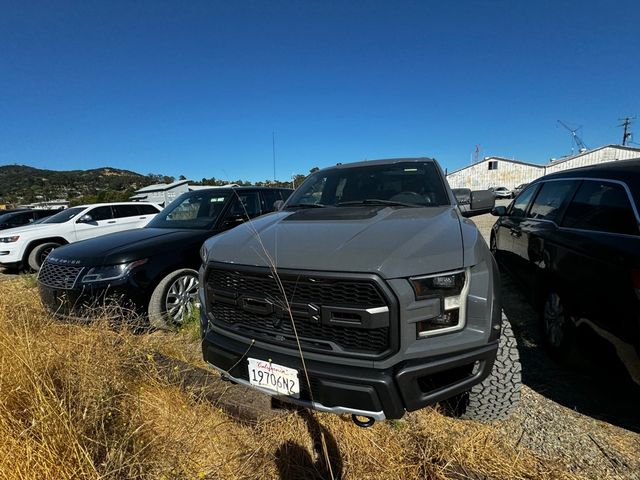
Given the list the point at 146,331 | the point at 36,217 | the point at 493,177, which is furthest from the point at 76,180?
the point at 146,331

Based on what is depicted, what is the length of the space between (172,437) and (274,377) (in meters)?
0.74

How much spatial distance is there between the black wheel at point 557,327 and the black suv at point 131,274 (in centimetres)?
295

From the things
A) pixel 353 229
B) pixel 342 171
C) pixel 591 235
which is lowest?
pixel 591 235

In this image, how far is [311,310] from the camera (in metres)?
1.71

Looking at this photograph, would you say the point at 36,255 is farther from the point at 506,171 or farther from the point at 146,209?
the point at 506,171

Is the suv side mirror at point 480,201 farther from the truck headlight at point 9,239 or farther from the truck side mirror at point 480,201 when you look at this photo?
the truck headlight at point 9,239

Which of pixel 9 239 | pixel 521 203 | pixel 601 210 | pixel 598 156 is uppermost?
pixel 598 156

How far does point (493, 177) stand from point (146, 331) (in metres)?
50.8

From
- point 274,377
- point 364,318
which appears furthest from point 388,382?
point 274,377

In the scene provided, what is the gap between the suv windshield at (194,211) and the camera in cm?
445

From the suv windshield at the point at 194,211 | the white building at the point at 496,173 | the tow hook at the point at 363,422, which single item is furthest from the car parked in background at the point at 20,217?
the white building at the point at 496,173

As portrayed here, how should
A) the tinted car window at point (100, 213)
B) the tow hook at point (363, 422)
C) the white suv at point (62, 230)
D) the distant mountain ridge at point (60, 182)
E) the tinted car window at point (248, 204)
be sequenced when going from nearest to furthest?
the tow hook at point (363, 422), the tinted car window at point (248, 204), the white suv at point (62, 230), the tinted car window at point (100, 213), the distant mountain ridge at point (60, 182)

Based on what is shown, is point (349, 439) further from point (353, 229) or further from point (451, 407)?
point (353, 229)

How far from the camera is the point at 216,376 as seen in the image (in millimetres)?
2498
